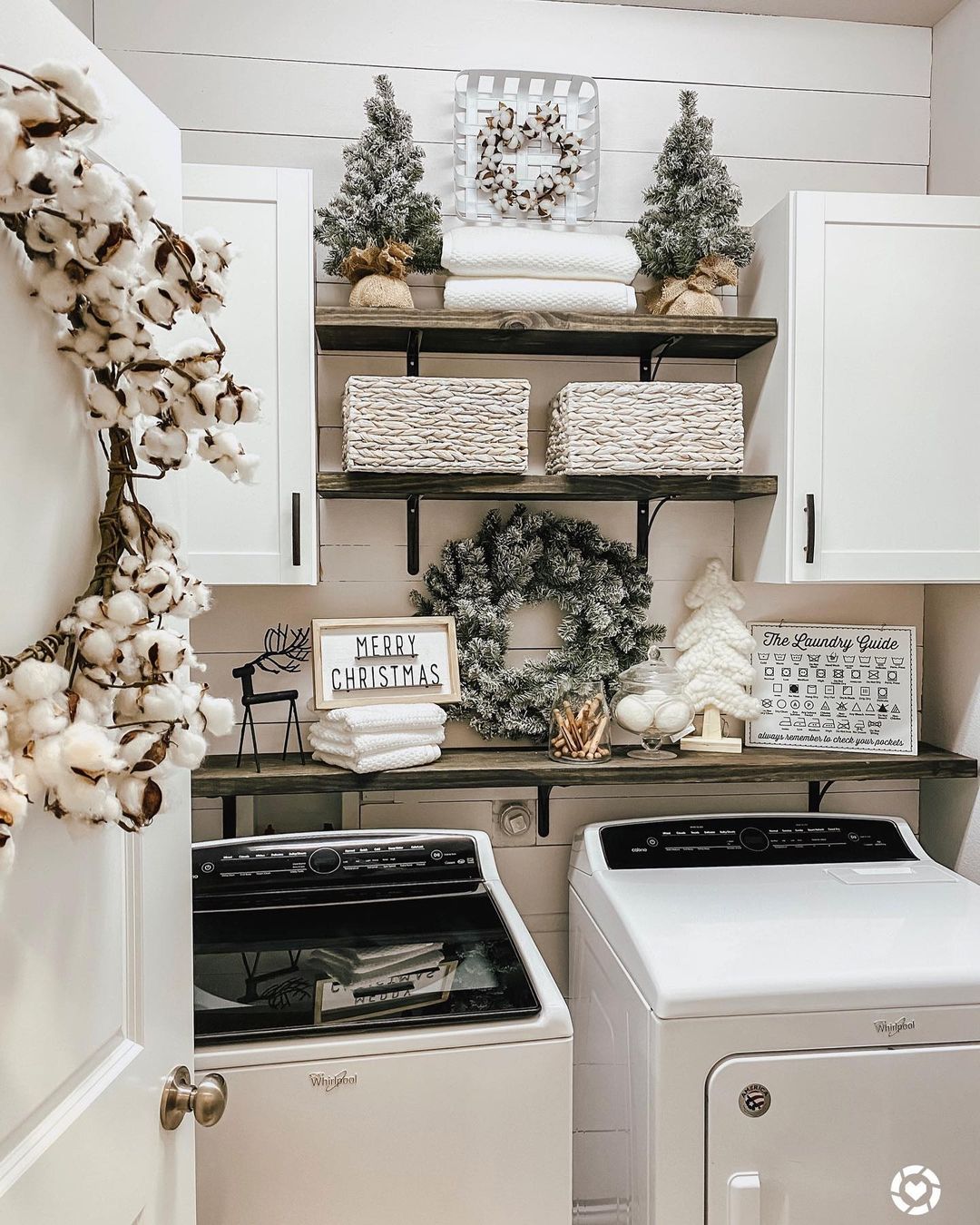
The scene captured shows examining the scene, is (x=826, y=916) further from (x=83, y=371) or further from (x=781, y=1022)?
(x=83, y=371)

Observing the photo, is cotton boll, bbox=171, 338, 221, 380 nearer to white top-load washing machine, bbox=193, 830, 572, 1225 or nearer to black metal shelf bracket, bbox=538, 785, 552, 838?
white top-load washing machine, bbox=193, 830, 572, 1225

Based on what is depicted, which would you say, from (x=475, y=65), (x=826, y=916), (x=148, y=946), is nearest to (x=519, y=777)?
(x=826, y=916)

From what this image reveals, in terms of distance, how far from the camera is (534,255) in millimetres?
1844

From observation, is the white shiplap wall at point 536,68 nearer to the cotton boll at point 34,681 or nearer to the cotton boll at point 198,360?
the cotton boll at point 198,360

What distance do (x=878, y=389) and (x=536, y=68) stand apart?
1022 mm

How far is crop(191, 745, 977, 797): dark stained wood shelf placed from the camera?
184cm

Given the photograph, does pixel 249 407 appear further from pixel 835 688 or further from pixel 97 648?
pixel 835 688

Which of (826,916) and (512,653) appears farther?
(512,653)

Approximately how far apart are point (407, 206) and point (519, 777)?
1.13 metres

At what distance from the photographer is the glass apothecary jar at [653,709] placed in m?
1.96

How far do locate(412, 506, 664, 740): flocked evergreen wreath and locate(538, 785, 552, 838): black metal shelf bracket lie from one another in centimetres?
14

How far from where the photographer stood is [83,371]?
2.62 feet

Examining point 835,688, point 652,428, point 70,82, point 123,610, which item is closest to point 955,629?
point 835,688

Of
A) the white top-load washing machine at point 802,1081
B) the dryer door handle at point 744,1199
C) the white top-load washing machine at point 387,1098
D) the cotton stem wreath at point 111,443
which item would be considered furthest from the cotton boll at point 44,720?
the dryer door handle at point 744,1199
